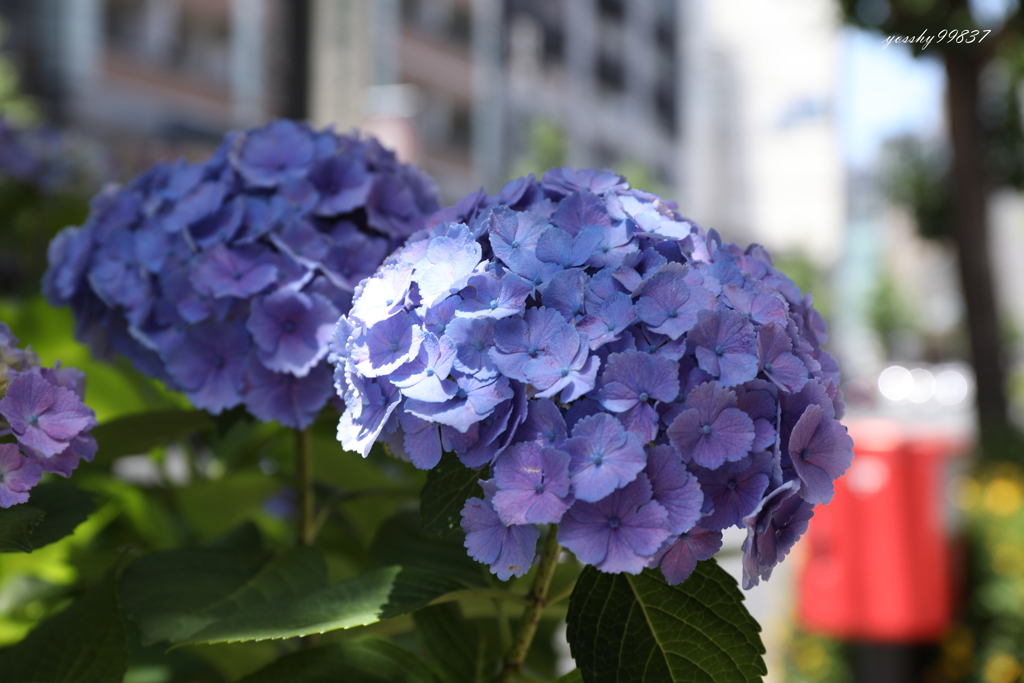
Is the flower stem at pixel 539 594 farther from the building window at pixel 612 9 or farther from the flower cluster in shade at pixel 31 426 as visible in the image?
the building window at pixel 612 9

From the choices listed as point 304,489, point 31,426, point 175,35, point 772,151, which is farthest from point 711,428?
point 772,151

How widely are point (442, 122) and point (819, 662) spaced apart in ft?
77.0

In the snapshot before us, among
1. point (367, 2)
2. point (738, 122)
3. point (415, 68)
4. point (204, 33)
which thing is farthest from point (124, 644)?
point (738, 122)

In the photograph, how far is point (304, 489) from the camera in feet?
3.53

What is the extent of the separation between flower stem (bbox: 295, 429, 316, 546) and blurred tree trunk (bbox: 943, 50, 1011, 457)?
5810 mm

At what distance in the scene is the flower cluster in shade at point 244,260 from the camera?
2.91 feet

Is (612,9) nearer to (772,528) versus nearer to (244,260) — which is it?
(244,260)

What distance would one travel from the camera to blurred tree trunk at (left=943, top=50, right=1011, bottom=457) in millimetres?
5875

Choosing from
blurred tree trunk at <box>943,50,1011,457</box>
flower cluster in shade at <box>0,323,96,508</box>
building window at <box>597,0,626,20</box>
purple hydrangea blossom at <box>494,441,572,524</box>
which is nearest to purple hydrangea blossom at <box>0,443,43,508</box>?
flower cluster in shade at <box>0,323,96,508</box>

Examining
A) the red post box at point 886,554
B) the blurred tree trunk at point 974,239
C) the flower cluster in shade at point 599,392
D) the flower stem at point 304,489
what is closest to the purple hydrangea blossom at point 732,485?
the flower cluster in shade at point 599,392

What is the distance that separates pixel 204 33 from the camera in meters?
20.3

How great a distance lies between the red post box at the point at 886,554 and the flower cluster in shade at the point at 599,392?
2.72m

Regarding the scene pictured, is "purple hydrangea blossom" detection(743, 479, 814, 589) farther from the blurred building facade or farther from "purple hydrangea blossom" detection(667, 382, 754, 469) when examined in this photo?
the blurred building facade

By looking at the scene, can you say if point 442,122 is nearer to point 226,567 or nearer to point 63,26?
point 63,26
